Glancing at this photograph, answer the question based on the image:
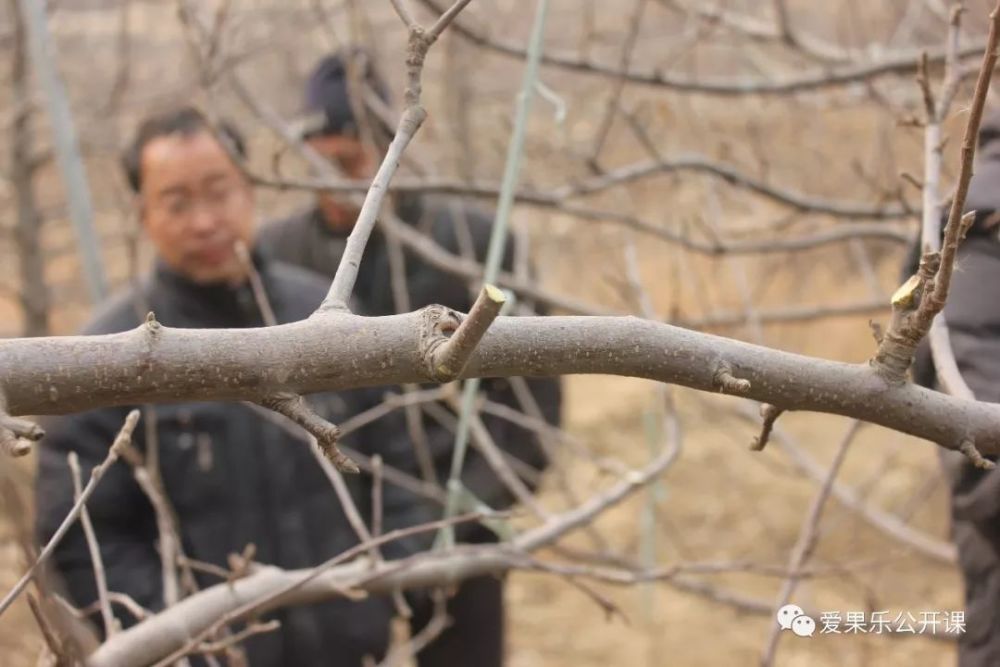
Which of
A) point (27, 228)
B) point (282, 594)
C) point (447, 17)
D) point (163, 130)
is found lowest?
point (282, 594)

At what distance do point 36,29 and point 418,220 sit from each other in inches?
42.1

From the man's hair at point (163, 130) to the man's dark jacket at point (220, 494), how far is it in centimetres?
24

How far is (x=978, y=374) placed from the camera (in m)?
1.39

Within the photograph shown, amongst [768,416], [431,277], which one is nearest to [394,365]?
[768,416]

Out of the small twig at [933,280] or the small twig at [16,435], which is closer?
the small twig at [16,435]

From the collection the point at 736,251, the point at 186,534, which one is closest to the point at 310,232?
the point at 186,534

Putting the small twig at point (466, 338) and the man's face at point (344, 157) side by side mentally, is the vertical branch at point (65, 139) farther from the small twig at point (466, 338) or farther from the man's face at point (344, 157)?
the small twig at point (466, 338)

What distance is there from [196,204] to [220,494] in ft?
2.02

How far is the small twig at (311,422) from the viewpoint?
74cm

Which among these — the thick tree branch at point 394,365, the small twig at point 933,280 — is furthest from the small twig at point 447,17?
the small twig at point 933,280

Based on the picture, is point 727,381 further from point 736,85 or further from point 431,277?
point 431,277

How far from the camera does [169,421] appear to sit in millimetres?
2170

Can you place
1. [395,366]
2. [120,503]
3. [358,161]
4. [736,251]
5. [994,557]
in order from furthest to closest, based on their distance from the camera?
1. [358,161]
2. [736,251]
3. [120,503]
4. [994,557]
5. [395,366]

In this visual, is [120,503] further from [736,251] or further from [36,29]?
[736,251]
